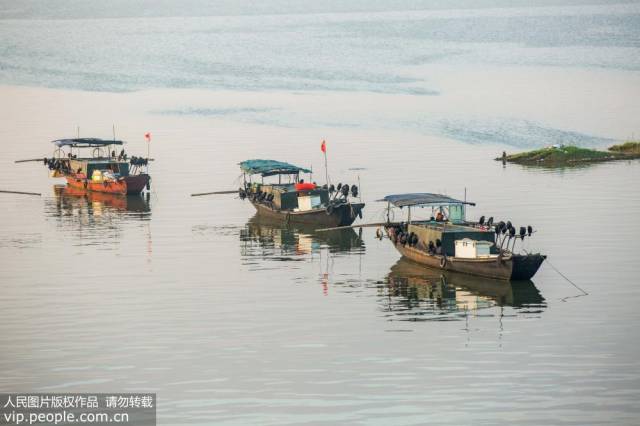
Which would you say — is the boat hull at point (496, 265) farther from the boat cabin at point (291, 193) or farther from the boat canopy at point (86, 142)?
the boat canopy at point (86, 142)

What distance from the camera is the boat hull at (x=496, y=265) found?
61.0 metres

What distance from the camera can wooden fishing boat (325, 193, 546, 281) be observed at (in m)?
61.6

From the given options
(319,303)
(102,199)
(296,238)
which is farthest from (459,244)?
(102,199)

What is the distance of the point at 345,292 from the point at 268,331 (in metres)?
9.45

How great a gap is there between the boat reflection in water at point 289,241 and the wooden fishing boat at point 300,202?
0.75 m

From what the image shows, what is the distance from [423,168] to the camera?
392 ft

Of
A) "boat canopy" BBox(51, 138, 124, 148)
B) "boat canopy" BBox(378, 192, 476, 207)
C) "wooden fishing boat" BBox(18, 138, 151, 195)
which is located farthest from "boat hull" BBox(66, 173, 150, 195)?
"boat canopy" BBox(378, 192, 476, 207)

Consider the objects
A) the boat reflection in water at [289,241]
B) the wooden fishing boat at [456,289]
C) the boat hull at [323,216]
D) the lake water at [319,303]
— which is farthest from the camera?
the boat hull at [323,216]

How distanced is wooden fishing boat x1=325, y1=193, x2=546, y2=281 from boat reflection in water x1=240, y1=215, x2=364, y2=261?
223 inches

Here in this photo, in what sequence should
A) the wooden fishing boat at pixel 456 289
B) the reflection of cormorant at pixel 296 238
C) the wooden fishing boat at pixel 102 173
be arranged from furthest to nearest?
1. the wooden fishing boat at pixel 102 173
2. the reflection of cormorant at pixel 296 238
3. the wooden fishing boat at pixel 456 289

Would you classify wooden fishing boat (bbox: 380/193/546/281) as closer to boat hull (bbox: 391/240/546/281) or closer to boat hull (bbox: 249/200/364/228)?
boat hull (bbox: 391/240/546/281)

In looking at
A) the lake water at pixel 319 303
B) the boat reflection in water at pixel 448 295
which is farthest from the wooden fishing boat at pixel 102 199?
the boat reflection in water at pixel 448 295

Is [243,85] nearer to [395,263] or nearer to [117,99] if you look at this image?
[117,99]

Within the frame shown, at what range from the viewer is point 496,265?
61.8m
